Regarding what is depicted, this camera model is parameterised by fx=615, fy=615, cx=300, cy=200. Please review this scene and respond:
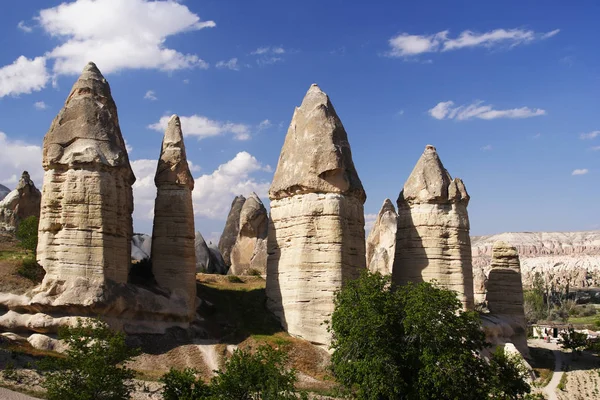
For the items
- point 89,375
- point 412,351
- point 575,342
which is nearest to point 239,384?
point 89,375

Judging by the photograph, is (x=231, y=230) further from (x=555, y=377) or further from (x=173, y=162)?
(x=555, y=377)

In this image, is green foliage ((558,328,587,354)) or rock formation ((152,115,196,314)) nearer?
rock formation ((152,115,196,314))

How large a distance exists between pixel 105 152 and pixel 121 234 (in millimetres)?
3060

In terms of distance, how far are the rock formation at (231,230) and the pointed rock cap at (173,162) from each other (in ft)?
64.7

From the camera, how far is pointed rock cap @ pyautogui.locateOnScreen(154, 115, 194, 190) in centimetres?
2539

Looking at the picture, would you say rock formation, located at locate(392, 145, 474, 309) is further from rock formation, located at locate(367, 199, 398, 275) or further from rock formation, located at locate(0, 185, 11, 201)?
rock formation, located at locate(0, 185, 11, 201)

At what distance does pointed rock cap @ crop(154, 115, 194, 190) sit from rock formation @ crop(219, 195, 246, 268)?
19728 mm

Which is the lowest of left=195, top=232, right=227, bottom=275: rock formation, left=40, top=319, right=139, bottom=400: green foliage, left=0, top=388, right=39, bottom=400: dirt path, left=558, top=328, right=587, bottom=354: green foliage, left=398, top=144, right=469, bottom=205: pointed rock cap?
left=558, top=328, right=587, bottom=354: green foliage

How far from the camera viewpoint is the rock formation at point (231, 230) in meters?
45.7

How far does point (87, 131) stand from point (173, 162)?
395 centimetres

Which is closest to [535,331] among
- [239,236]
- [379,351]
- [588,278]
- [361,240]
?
[239,236]

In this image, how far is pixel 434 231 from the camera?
90.8 ft

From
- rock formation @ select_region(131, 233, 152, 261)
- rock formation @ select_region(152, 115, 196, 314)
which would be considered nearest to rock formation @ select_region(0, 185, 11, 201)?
rock formation @ select_region(131, 233, 152, 261)

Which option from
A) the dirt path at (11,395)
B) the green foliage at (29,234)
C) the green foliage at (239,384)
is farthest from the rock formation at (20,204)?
the green foliage at (239,384)
